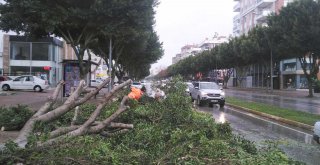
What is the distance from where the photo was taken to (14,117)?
33.2 feet

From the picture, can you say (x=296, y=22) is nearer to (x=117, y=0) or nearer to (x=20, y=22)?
(x=117, y=0)

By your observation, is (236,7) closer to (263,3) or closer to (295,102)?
(263,3)

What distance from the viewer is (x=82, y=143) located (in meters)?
3.73

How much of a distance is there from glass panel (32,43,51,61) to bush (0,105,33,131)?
54.5 metres

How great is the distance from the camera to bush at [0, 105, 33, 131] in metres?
9.72

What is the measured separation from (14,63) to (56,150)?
205 ft

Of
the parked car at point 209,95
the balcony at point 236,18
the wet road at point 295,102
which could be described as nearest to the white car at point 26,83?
the parked car at point 209,95

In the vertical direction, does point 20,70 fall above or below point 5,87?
above

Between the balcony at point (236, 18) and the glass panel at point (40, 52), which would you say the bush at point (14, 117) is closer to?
the glass panel at point (40, 52)

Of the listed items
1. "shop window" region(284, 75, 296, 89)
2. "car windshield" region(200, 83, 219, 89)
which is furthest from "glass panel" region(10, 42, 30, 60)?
"shop window" region(284, 75, 296, 89)

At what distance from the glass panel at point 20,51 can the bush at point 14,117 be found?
54.7 m

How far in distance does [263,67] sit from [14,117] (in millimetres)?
70662

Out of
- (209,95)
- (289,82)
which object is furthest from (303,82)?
(209,95)

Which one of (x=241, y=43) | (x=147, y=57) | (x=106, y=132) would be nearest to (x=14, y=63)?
(x=147, y=57)
